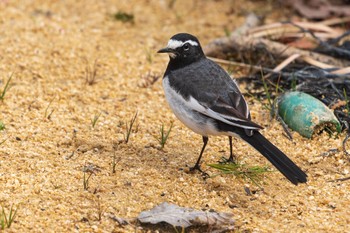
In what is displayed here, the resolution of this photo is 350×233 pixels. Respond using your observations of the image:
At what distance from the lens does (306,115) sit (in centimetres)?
549

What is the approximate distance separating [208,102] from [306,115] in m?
1.10

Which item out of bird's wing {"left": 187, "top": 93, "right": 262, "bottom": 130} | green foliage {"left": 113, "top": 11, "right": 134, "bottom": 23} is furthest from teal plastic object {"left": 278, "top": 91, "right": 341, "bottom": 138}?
green foliage {"left": 113, "top": 11, "right": 134, "bottom": 23}

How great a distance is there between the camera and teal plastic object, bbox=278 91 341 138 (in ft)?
17.8

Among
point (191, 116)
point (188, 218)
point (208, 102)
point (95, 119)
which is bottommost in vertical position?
point (188, 218)

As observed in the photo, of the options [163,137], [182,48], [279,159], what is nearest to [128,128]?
[163,137]

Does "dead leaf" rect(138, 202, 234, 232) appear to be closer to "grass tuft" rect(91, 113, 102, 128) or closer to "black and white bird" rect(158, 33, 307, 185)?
"black and white bird" rect(158, 33, 307, 185)

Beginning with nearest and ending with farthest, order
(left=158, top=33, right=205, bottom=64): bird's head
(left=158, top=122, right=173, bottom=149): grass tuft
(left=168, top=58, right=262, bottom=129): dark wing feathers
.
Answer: (left=168, top=58, right=262, bottom=129): dark wing feathers, (left=158, top=122, right=173, bottom=149): grass tuft, (left=158, top=33, right=205, bottom=64): bird's head

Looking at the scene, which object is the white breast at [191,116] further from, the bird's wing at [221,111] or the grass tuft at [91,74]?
the grass tuft at [91,74]

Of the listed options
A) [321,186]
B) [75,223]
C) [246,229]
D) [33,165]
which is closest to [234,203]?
[246,229]

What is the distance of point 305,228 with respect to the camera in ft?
13.7

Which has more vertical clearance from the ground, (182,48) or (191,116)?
(182,48)

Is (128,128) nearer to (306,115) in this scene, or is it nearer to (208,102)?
(208,102)

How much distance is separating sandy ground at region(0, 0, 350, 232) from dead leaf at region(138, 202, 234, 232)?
0.41 feet

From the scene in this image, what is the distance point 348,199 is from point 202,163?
3.80 ft
